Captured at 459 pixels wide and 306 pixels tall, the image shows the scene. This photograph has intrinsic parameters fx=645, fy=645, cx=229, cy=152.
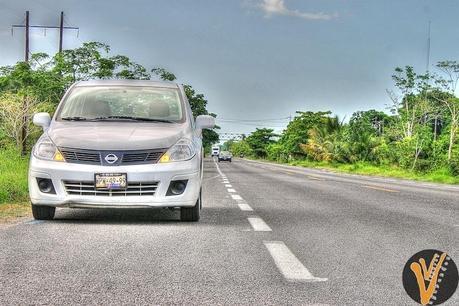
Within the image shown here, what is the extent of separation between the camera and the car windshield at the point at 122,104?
867cm

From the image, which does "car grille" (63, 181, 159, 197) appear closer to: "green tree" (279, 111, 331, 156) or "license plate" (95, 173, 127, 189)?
"license plate" (95, 173, 127, 189)

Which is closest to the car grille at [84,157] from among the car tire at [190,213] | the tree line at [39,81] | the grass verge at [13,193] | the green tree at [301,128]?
the car tire at [190,213]

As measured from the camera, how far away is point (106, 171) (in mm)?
7531

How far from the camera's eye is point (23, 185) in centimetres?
1273

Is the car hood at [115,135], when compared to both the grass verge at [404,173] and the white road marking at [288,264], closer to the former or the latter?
the white road marking at [288,264]

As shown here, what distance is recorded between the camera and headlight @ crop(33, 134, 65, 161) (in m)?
7.67

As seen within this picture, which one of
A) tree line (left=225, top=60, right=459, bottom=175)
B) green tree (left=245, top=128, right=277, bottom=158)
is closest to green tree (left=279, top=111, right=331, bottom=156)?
tree line (left=225, top=60, right=459, bottom=175)

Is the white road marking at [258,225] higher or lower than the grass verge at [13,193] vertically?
higher

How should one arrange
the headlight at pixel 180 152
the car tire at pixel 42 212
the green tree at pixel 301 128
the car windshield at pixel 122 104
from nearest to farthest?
the headlight at pixel 180 152 < the car tire at pixel 42 212 < the car windshield at pixel 122 104 < the green tree at pixel 301 128

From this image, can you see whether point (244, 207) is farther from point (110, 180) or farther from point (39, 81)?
point (39, 81)

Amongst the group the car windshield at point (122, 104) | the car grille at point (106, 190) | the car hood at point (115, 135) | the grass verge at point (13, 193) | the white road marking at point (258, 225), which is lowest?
the grass verge at point (13, 193)

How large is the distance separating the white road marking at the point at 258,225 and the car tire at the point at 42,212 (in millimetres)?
2547

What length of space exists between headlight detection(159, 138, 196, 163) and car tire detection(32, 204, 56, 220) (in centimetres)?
161

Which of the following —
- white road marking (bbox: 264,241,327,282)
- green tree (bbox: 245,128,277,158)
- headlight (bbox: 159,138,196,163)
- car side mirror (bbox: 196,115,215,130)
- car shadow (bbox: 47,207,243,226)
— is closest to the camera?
white road marking (bbox: 264,241,327,282)
